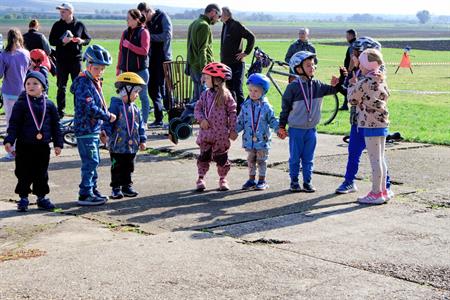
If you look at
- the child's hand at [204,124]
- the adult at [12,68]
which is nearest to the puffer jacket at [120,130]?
the child's hand at [204,124]

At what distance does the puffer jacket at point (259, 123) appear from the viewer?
9.59 meters

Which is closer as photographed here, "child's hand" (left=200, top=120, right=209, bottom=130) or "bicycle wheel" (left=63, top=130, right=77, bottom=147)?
"child's hand" (left=200, top=120, right=209, bottom=130)

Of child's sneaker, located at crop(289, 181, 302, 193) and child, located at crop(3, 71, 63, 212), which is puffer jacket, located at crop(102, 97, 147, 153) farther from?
child's sneaker, located at crop(289, 181, 302, 193)

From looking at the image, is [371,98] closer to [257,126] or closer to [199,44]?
[257,126]

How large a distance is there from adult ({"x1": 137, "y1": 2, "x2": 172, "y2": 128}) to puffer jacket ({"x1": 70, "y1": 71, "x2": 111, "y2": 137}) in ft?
18.6

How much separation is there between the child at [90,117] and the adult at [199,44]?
4.59 metres

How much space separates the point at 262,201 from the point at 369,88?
158 centimetres

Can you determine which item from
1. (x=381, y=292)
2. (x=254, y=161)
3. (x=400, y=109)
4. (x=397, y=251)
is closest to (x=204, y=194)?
(x=254, y=161)

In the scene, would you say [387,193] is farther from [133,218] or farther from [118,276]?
Result: [118,276]

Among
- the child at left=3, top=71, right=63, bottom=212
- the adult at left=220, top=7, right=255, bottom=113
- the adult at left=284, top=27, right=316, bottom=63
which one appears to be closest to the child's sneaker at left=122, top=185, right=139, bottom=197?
the child at left=3, top=71, right=63, bottom=212

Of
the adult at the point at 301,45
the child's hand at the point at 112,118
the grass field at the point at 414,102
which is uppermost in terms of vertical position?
the adult at the point at 301,45

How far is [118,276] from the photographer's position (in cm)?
615

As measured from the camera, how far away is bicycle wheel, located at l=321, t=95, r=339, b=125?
15.7 meters

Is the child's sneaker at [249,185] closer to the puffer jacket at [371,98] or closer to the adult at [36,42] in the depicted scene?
the puffer jacket at [371,98]
